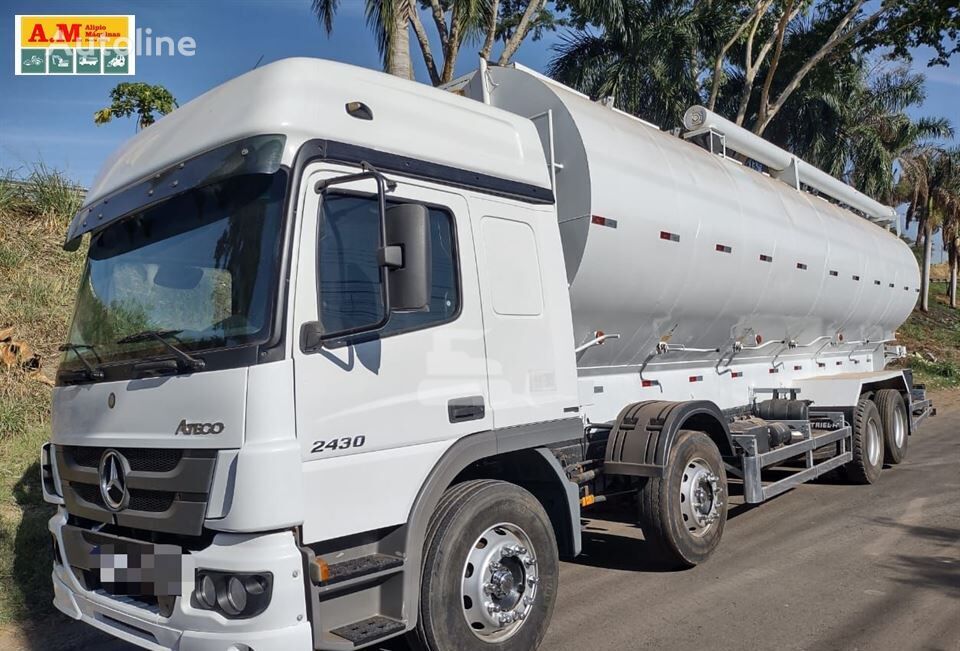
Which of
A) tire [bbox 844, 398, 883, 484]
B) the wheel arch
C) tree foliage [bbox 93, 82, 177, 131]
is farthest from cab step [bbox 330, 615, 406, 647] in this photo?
tree foliage [bbox 93, 82, 177, 131]

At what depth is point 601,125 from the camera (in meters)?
5.80

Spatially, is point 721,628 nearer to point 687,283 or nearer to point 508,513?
point 508,513

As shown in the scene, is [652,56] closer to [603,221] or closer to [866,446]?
[866,446]

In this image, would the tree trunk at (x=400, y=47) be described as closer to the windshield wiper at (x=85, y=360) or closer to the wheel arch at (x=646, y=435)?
the wheel arch at (x=646, y=435)

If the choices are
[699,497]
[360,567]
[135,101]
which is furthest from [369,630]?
[135,101]

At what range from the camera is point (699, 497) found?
6074mm

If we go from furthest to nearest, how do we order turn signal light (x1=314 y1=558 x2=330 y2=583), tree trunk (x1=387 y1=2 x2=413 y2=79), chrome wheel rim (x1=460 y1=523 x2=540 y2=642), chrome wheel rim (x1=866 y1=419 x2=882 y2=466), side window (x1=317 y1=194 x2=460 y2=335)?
1. tree trunk (x1=387 y1=2 x2=413 y2=79)
2. chrome wheel rim (x1=866 y1=419 x2=882 y2=466)
3. chrome wheel rim (x1=460 y1=523 x2=540 y2=642)
4. side window (x1=317 y1=194 x2=460 y2=335)
5. turn signal light (x1=314 y1=558 x2=330 y2=583)

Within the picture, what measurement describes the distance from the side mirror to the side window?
0.13 metres

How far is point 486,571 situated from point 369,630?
2.58ft

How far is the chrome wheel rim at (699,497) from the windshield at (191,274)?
12.3ft

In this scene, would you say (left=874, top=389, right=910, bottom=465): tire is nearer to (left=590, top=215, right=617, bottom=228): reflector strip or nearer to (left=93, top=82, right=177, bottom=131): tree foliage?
(left=590, top=215, right=617, bottom=228): reflector strip

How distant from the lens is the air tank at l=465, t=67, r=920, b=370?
552 centimetres

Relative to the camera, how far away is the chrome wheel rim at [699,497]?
596cm

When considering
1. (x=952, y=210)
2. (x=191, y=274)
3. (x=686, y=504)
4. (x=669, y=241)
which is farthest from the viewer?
(x=952, y=210)
